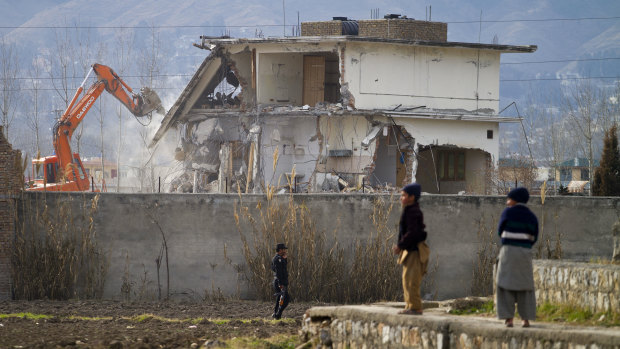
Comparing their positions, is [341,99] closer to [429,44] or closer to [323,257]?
[429,44]

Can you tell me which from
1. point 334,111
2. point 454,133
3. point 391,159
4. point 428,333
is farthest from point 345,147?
point 428,333

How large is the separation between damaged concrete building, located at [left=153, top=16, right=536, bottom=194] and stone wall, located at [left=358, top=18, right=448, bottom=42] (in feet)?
3.95

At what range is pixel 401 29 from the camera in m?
35.5

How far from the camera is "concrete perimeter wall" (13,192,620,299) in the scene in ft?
62.1

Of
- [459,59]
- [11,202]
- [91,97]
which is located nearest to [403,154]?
[459,59]

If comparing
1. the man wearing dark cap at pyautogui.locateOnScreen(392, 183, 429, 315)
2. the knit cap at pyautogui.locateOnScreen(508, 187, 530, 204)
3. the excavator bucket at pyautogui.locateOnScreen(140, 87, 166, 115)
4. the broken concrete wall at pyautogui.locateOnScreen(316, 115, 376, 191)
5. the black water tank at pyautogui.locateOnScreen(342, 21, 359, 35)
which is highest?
the black water tank at pyautogui.locateOnScreen(342, 21, 359, 35)

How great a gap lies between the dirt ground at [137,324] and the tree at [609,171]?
16.4 meters

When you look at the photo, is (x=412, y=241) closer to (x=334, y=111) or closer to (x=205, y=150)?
(x=334, y=111)

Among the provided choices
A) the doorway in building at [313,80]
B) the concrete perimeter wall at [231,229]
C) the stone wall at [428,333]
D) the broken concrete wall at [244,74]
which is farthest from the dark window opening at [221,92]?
the stone wall at [428,333]

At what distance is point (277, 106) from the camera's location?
32781mm

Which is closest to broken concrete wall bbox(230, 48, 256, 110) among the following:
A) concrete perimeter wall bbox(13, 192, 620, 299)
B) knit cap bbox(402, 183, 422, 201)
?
concrete perimeter wall bbox(13, 192, 620, 299)

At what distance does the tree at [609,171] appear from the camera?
30.8 meters

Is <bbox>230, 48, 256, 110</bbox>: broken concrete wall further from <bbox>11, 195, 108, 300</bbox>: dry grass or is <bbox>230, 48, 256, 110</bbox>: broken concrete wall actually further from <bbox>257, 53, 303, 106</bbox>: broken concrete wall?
<bbox>11, 195, 108, 300</bbox>: dry grass

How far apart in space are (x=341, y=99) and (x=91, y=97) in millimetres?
9637
